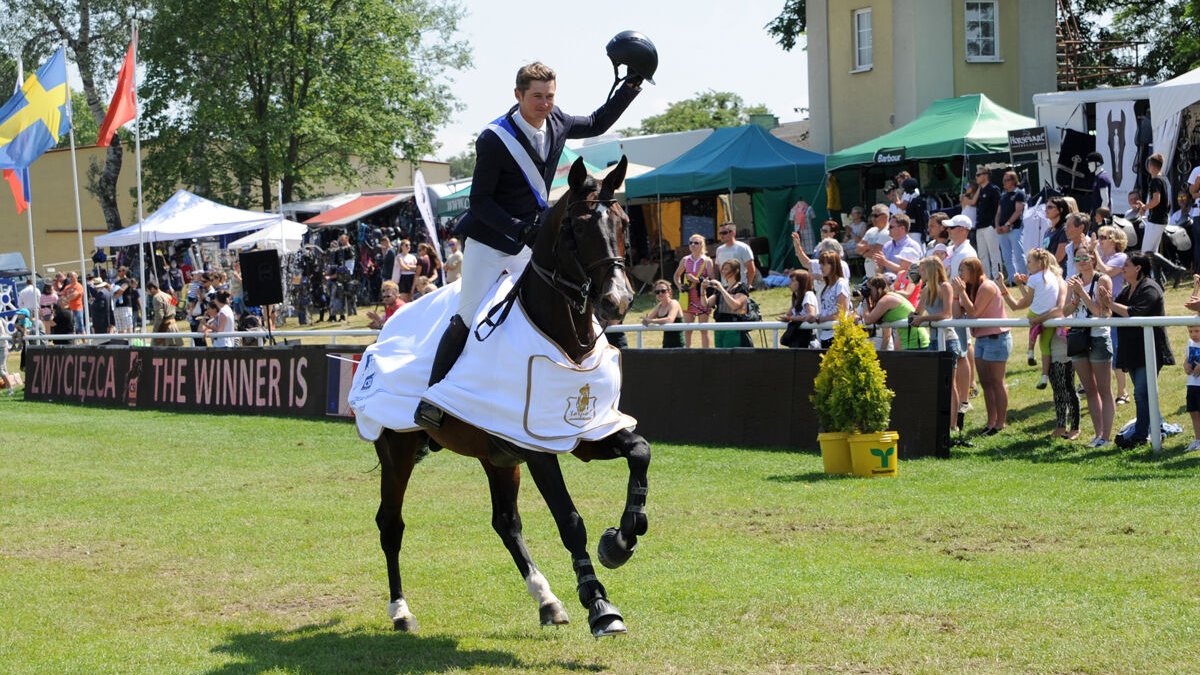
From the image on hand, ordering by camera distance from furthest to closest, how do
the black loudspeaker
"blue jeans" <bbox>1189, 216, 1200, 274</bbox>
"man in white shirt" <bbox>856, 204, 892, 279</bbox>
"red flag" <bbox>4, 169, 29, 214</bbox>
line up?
"red flag" <bbox>4, 169, 29, 214</bbox>
the black loudspeaker
"blue jeans" <bbox>1189, 216, 1200, 274</bbox>
"man in white shirt" <bbox>856, 204, 892, 279</bbox>

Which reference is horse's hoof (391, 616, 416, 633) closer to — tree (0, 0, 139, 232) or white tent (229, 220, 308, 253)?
white tent (229, 220, 308, 253)

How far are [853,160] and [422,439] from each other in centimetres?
2079

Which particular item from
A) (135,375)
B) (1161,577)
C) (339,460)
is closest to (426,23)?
(135,375)

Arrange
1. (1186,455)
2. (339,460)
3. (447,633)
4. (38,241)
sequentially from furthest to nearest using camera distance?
(38,241) < (339,460) < (1186,455) < (447,633)

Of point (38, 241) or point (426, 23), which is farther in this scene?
point (38, 241)

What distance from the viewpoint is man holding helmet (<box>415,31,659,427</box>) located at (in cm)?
732

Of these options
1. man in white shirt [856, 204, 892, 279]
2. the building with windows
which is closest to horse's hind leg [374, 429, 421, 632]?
man in white shirt [856, 204, 892, 279]

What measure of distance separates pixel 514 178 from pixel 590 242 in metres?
1.00

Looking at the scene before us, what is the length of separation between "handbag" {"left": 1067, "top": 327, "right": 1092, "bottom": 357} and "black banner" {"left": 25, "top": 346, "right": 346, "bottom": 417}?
11.0 metres

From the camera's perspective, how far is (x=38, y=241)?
69.6m

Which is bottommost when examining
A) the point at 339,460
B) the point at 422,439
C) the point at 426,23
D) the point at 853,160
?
the point at 339,460

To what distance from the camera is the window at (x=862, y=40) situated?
35.7 m

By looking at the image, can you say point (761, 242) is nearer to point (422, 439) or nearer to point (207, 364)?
point (207, 364)

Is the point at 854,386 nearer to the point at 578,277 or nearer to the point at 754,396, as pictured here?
the point at 754,396
